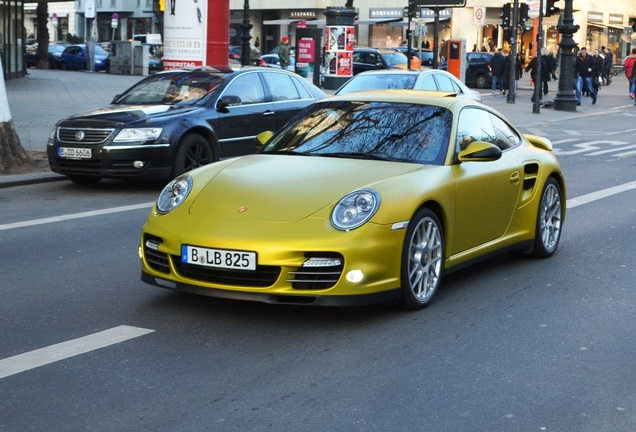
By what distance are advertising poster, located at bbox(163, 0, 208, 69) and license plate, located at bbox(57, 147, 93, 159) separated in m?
9.28

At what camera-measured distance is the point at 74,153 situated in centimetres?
1301

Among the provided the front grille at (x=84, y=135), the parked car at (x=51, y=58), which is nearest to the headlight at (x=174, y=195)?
the front grille at (x=84, y=135)

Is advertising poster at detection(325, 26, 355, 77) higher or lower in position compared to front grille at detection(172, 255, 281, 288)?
higher

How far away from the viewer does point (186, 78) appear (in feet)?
47.0

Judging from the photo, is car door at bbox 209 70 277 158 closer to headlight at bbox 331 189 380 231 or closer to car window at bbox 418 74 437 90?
car window at bbox 418 74 437 90

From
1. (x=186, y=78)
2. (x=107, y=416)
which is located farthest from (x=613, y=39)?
(x=107, y=416)

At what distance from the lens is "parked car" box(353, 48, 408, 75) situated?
138ft

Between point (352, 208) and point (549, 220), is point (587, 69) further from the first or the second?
point (352, 208)

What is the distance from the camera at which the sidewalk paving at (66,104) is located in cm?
1886

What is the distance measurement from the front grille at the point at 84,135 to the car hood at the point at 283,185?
568 cm

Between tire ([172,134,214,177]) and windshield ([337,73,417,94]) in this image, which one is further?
windshield ([337,73,417,94])

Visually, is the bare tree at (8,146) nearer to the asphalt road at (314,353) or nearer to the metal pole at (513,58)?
the asphalt road at (314,353)

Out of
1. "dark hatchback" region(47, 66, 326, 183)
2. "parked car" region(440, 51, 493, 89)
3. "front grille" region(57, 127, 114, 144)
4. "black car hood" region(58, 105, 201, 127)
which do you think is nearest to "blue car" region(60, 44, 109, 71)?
"parked car" region(440, 51, 493, 89)

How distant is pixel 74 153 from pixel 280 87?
3.26 meters
